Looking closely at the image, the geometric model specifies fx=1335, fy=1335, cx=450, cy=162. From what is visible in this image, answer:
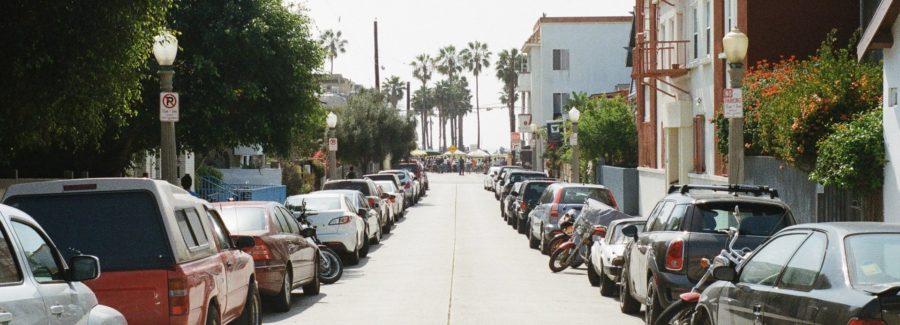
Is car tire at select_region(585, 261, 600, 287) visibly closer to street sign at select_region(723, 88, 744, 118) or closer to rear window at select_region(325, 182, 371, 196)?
street sign at select_region(723, 88, 744, 118)

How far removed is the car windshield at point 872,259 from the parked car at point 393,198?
1159 inches

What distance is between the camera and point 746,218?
13.4 metres

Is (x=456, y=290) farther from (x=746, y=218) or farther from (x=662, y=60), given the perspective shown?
(x=662, y=60)

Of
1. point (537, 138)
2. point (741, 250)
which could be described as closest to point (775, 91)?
point (741, 250)

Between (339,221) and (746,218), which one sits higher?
(746,218)

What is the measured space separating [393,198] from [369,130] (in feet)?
92.5

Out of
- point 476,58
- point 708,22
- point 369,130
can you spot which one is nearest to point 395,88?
point 476,58

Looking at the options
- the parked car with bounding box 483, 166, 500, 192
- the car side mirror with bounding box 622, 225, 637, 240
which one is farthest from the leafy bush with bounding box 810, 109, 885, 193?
the parked car with bounding box 483, 166, 500, 192

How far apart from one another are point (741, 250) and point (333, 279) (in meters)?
9.33

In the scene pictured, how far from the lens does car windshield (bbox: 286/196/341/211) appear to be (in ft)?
83.4

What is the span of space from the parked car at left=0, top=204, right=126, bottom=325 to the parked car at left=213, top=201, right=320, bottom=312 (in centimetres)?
734

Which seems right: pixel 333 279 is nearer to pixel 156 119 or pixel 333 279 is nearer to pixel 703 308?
pixel 156 119

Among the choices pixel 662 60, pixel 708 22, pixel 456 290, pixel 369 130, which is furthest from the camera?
pixel 369 130

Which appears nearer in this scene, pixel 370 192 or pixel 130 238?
pixel 130 238
